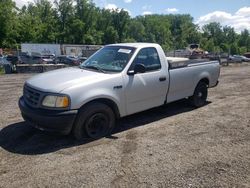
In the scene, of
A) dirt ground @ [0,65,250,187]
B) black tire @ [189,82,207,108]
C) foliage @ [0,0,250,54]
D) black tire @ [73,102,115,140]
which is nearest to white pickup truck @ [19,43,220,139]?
black tire @ [73,102,115,140]

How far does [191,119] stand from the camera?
7.33m

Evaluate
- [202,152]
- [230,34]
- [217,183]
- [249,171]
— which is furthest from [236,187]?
[230,34]

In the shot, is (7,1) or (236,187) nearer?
(236,187)

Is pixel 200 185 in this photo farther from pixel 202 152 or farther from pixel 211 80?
pixel 211 80

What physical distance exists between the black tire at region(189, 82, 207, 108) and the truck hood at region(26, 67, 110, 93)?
10.5 feet

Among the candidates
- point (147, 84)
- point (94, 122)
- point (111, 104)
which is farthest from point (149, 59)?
point (94, 122)

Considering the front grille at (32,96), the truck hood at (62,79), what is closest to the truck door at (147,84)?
the truck hood at (62,79)

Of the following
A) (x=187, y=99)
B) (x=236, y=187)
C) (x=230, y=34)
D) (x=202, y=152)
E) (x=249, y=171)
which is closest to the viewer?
(x=236, y=187)

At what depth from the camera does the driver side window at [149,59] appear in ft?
21.9

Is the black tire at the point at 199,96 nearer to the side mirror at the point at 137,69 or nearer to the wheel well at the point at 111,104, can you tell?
the side mirror at the point at 137,69

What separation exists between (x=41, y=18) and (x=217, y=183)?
7823 cm

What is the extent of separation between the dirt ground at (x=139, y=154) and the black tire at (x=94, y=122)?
0.19 metres

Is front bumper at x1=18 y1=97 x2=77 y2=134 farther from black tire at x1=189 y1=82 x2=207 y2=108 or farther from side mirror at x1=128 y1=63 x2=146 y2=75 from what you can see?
black tire at x1=189 y1=82 x2=207 y2=108

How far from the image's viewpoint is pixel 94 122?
5898mm
